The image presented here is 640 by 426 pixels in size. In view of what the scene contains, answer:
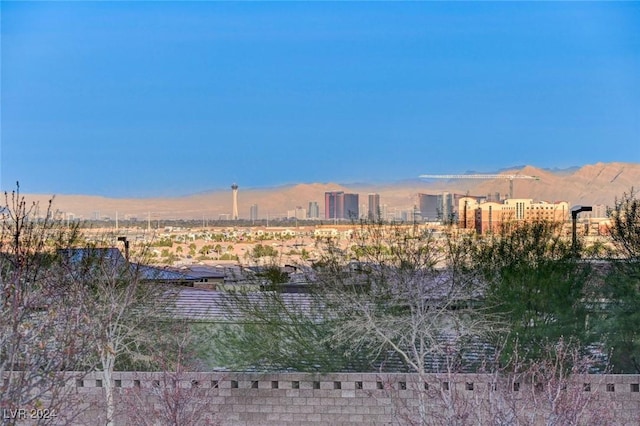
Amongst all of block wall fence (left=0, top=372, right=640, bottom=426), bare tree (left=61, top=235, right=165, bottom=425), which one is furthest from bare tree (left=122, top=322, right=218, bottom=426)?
bare tree (left=61, top=235, right=165, bottom=425)

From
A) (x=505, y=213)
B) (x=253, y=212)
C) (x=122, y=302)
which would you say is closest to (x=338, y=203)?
(x=253, y=212)

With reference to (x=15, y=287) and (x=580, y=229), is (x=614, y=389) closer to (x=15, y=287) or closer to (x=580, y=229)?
(x=580, y=229)

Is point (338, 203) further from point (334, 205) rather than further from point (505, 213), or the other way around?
point (505, 213)

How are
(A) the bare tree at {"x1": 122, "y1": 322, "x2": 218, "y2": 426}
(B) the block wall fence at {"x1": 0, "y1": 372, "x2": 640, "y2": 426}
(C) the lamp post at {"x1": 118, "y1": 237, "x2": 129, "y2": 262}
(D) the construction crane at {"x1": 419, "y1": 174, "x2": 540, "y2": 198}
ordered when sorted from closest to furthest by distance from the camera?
(A) the bare tree at {"x1": 122, "y1": 322, "x2": 218, "y2": 426} < (B) the block wall fence at {"x1": 0, "y1": 372, "x2": 640, "y2": 426} < (C) the lamp post at {"x1": 118, "y1": 237, "x2": 129, "y2": 262} < (D) the construction crane at {"x1": 419, "y1": 174, "x2": 540, "y2": 198}

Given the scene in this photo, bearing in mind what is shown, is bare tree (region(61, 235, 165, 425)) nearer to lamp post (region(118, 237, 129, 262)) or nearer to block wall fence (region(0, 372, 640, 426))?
lamp post (region(118, 237, 129, 262))

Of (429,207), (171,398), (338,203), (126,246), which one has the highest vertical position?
(338,203)

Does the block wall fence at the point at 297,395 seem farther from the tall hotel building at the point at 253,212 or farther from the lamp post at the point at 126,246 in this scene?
the tall hotel building at the point at 253,212

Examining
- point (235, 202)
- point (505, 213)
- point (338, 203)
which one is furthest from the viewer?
point (235, 202)
